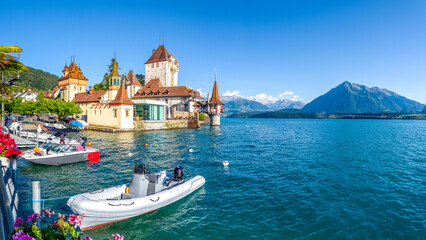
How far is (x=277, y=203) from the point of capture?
1289 centimetres

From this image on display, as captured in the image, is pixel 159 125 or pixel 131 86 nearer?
pixel 159 125

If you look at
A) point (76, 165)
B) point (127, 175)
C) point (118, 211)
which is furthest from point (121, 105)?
point (118, 211)

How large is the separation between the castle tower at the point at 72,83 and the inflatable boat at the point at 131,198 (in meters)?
66.3

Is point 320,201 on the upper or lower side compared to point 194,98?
lower

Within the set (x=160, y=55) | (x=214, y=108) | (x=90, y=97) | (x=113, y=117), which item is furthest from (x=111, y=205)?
(x=160, y=55)

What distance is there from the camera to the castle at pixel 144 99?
48688 millimetres

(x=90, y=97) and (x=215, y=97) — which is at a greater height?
(x=215, y=97)

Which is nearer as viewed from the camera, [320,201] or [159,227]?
[159,227]

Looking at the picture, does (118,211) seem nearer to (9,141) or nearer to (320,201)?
(9,141)

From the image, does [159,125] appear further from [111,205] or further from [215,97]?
[111,205]

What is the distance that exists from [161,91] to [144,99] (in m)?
13.9

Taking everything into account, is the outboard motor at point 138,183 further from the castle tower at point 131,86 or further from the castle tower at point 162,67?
the castle tower at point 162,67

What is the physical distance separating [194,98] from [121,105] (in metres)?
29.5

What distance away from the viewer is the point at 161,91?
238 feet
